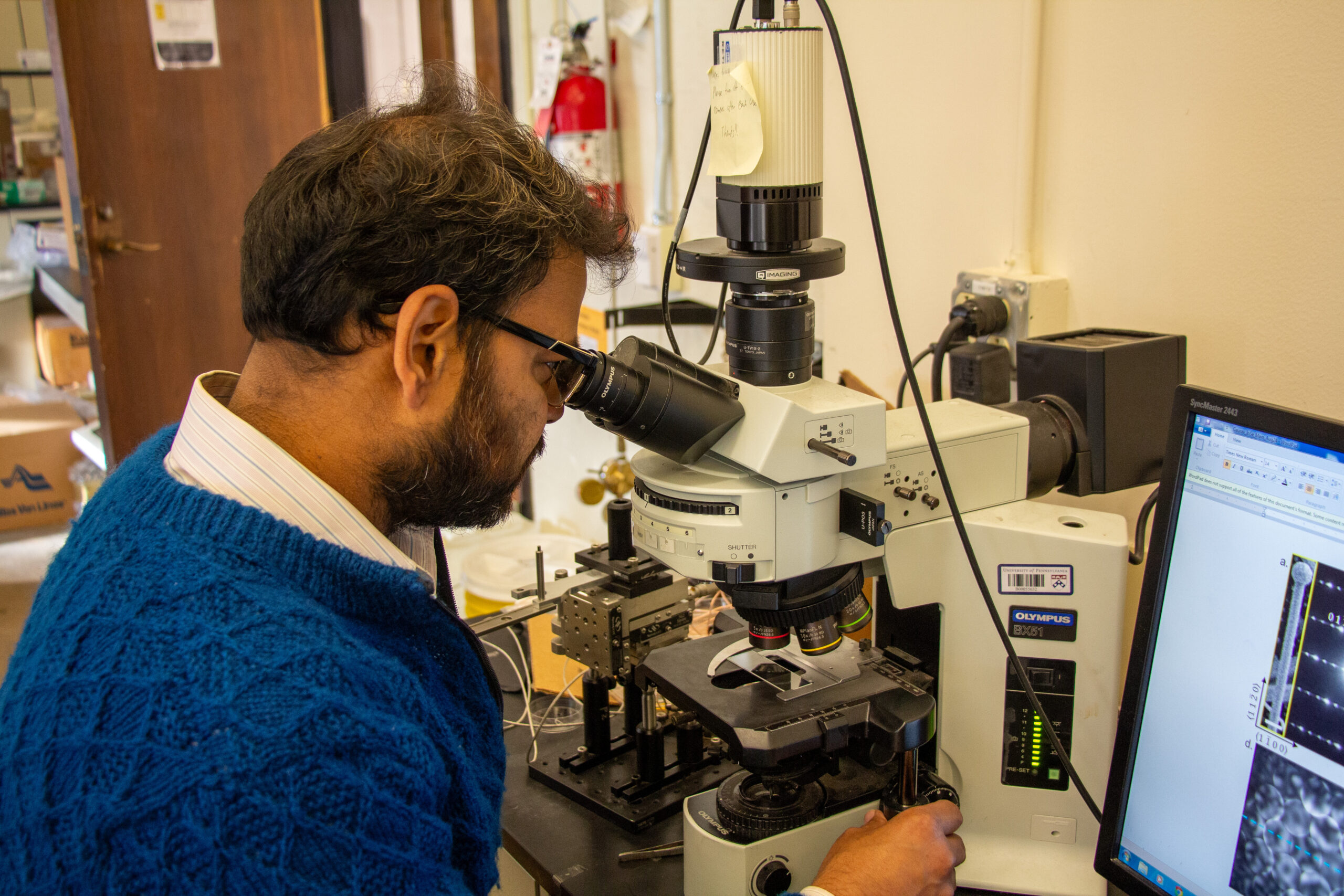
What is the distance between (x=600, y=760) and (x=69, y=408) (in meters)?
3.44

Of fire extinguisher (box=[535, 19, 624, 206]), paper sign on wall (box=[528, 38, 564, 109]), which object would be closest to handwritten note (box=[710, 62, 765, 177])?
fire extinguisher (box=[535, 19, 624, 206])

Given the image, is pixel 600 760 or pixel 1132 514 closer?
pixel 600 760

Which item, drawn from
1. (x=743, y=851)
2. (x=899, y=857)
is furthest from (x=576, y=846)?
(x=899, y=857)

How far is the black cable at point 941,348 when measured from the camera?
139 centimetres

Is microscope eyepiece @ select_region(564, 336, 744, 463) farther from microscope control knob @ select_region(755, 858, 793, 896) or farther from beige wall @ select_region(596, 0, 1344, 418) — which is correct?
beige wall @ select_region(596, 0, 1344, 418)

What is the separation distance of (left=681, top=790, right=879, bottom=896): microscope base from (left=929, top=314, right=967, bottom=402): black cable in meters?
0.61

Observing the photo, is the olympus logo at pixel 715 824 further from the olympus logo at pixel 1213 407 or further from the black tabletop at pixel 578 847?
the olympus logo at pixel 1213 407

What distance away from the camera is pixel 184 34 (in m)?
2.88

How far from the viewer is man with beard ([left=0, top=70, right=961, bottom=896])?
64 cm

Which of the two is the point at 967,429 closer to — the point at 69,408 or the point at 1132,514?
the point at 1132,514

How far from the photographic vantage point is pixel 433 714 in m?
0.79

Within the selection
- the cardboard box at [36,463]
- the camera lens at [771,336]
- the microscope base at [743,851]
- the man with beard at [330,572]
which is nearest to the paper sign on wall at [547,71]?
the man with beard at [330,572]

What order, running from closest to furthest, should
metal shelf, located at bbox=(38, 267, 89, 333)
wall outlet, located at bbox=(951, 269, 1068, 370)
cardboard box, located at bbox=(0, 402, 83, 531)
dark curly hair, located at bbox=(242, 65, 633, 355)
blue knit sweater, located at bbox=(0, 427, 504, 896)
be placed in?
1. blue knit sweater, located at bbox=(0, 427, 504, 896)
2. dark curly hair, located at bbox=(242, 65, 633, 355)
3. wall outlet, located at bbox=(951, 269, 1068, 370)
4. metal shelf, located at bbox=(38, 267, 89, 333)
5. cardboard box, located at bbox=(0, 402, 83, 531)

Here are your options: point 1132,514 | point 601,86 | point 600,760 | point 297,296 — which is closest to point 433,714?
point 297,296
